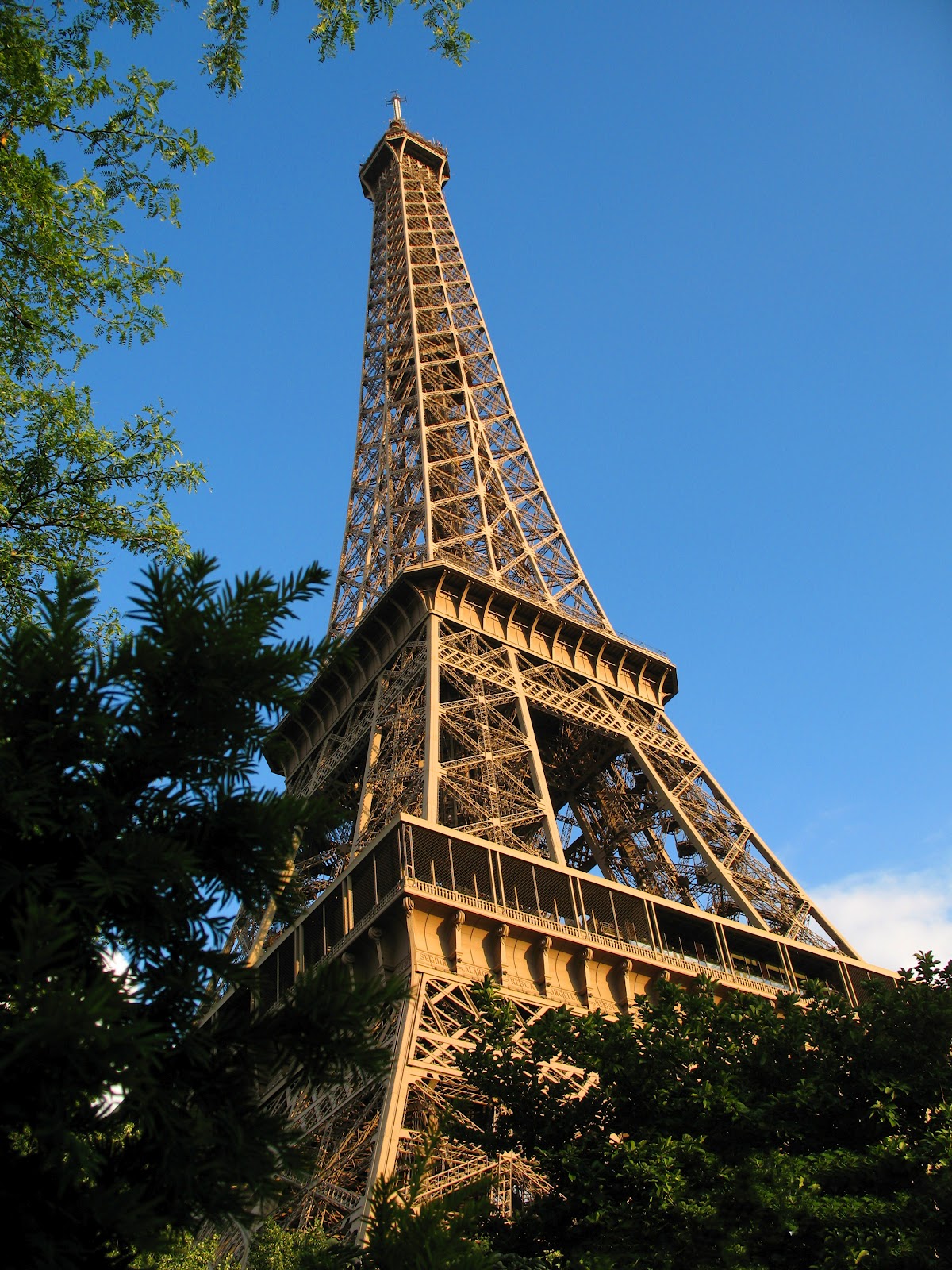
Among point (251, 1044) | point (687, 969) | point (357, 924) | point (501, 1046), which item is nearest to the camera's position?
point (251, 1044)

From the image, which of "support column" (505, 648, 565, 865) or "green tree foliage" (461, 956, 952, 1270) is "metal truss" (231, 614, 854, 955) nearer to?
"support column" (505, 648, 565, 865)

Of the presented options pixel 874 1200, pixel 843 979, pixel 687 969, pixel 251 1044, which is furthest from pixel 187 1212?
pixel 843 979

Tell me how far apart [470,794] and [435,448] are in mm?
22131

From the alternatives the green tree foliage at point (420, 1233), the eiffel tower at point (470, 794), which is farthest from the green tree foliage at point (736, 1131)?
the green tree foliage at point (420, 1233)

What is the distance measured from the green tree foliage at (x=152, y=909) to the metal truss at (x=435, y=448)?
31.0m

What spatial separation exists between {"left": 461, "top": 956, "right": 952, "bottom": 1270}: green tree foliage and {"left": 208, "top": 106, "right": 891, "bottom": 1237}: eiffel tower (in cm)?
116

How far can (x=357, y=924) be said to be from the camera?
77.3 ft

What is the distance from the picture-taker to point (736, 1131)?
46.1ft

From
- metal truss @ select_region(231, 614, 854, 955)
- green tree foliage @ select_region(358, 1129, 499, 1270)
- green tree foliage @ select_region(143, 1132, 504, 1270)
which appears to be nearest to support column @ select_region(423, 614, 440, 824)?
metal truss @ select_region(231, 614, 854, 955)

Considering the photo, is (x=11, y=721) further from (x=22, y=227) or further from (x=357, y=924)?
(x=357, y=924)

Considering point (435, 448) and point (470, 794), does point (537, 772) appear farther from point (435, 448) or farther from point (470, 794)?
point (435, 448)

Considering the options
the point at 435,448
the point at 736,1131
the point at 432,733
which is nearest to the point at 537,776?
the point at 432,733

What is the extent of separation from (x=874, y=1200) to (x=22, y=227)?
44.2ft

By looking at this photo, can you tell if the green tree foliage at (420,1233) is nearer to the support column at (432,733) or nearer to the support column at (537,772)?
the support column at (432,733)
